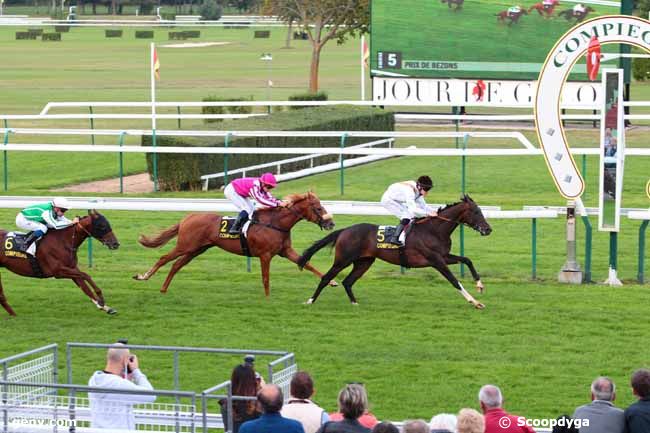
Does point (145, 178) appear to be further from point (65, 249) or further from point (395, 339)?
point (395, 339)

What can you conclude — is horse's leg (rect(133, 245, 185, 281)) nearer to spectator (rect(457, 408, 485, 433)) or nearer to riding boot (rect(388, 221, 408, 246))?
riding boot (rect(388, 221, 408, 246))

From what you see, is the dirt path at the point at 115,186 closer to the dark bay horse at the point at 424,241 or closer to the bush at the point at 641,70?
the dark bay horse at the point at 424,241

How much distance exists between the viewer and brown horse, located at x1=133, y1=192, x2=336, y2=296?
428 inches

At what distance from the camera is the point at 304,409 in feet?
18.7

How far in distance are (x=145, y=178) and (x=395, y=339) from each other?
394 inches

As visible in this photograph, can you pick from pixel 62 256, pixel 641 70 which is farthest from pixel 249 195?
pixel 641 70

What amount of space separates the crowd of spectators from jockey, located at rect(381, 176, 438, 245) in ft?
14.7

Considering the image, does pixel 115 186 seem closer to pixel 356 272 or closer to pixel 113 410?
pixel 356 272

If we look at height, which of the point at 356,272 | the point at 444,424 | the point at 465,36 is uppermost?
the point at 465,36

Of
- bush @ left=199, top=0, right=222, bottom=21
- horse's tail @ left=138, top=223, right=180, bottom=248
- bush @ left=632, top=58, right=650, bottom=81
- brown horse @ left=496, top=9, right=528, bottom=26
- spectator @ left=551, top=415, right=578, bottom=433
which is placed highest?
bush @ left=199, top=0, right=222, bottom=21

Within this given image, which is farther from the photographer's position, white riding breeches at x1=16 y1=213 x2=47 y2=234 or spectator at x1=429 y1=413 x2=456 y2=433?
white riding breeches at x1=16 y1=213 x2=47 y2=234

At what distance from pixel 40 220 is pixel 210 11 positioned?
2751 inches

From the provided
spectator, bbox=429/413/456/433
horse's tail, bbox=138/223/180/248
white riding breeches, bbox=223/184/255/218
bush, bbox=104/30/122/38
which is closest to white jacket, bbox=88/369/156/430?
spectator, bbox=429/413/456/433

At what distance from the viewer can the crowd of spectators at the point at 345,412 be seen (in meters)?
5.25
